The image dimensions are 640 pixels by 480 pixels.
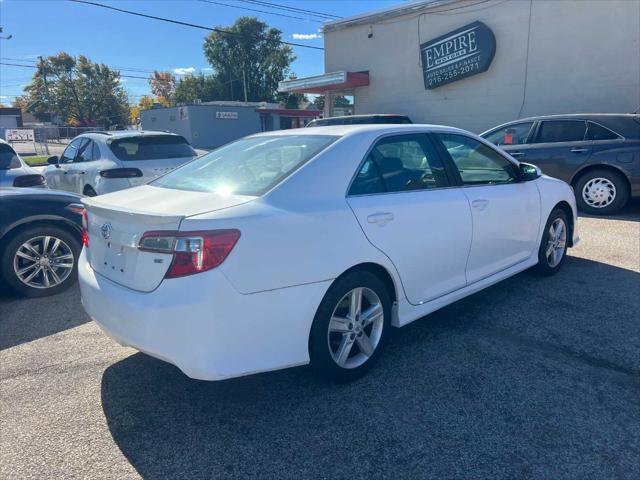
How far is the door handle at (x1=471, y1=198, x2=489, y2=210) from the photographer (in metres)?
3.76

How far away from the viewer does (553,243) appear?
4902 mm

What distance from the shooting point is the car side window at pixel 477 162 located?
12.6ft

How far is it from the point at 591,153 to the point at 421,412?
7.02 m

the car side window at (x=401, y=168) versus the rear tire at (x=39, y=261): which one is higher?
the car side window at (x=401, y=168)

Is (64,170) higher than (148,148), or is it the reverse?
(148,148)

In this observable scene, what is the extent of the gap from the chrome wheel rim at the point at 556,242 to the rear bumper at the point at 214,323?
3.12 metres

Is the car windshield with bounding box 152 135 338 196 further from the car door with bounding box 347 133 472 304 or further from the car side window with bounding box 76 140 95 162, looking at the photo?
the car side window with bounding box 76 140 95 162

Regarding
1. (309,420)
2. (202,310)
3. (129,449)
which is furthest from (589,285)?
(129,449)

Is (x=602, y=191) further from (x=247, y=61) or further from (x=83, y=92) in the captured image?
(x=83, y=92)

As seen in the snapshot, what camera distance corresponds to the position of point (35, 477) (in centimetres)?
230

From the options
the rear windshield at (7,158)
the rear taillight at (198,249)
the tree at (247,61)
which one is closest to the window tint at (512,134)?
the rear windshield at (7,158)

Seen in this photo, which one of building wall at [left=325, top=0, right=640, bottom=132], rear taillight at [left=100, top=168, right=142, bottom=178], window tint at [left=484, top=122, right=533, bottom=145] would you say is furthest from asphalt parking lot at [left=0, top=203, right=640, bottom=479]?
building wall at [left=325, top=0, right=640, bottom=132]

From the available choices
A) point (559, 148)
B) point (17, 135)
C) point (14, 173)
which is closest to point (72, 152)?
point (14, 173)

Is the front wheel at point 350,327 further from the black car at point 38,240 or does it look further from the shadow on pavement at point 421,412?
the black car at point 38,240
